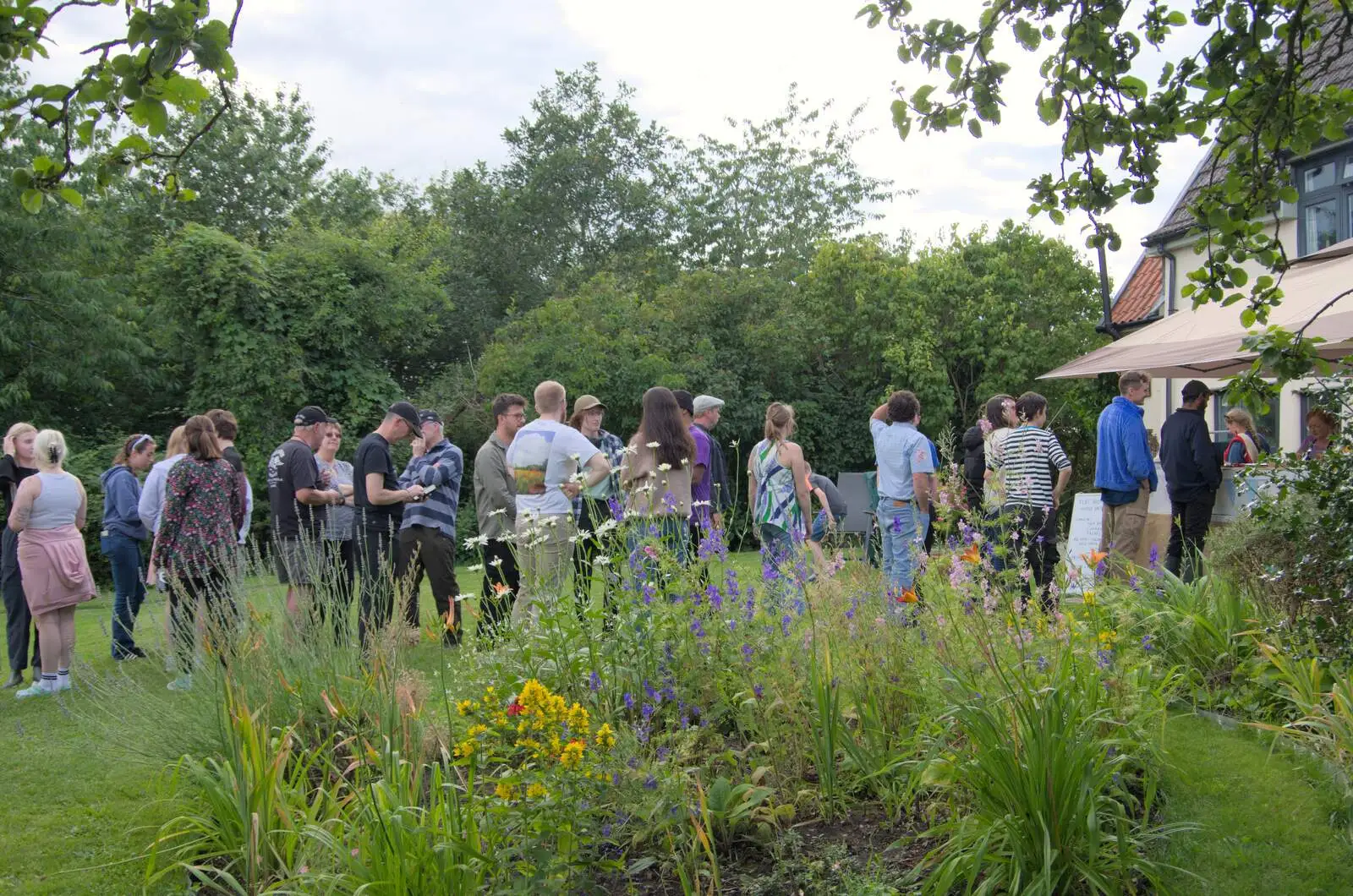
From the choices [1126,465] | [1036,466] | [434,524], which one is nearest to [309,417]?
[434,524]

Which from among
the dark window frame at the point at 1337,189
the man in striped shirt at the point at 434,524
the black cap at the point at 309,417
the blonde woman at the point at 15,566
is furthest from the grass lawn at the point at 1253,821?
the dark window frame at the point at 1337,189

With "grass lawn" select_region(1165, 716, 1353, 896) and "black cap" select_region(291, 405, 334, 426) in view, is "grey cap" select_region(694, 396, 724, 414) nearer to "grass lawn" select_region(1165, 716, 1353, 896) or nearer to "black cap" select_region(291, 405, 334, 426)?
"black cap" select_region(291, 405, 334, 426)

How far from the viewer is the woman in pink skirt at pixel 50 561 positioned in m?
7.40

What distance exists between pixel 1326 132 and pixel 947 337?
18.9 m

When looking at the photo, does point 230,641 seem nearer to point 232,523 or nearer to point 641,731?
point 641,731

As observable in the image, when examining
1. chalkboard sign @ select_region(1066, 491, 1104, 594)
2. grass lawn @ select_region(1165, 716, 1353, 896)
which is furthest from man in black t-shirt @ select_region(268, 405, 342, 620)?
chalkboard sign @ select_region(1066, 491, 1104, 594)

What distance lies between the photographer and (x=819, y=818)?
3.97 metres

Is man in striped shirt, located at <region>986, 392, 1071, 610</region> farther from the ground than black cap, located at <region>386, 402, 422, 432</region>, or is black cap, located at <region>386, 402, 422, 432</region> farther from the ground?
black cap, located at <region>386, 402, 422, 432</region>

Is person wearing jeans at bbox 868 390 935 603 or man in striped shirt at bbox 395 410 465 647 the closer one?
man in striped shirt at bbox 395 410 465 647

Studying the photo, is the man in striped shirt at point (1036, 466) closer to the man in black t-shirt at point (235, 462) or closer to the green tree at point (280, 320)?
the man in black t-shirt at point (235, 462)

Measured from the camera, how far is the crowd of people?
7055mm

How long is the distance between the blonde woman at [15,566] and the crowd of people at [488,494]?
13 millimetres

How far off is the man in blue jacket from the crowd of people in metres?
0.02

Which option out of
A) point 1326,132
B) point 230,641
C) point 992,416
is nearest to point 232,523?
point 230,641
